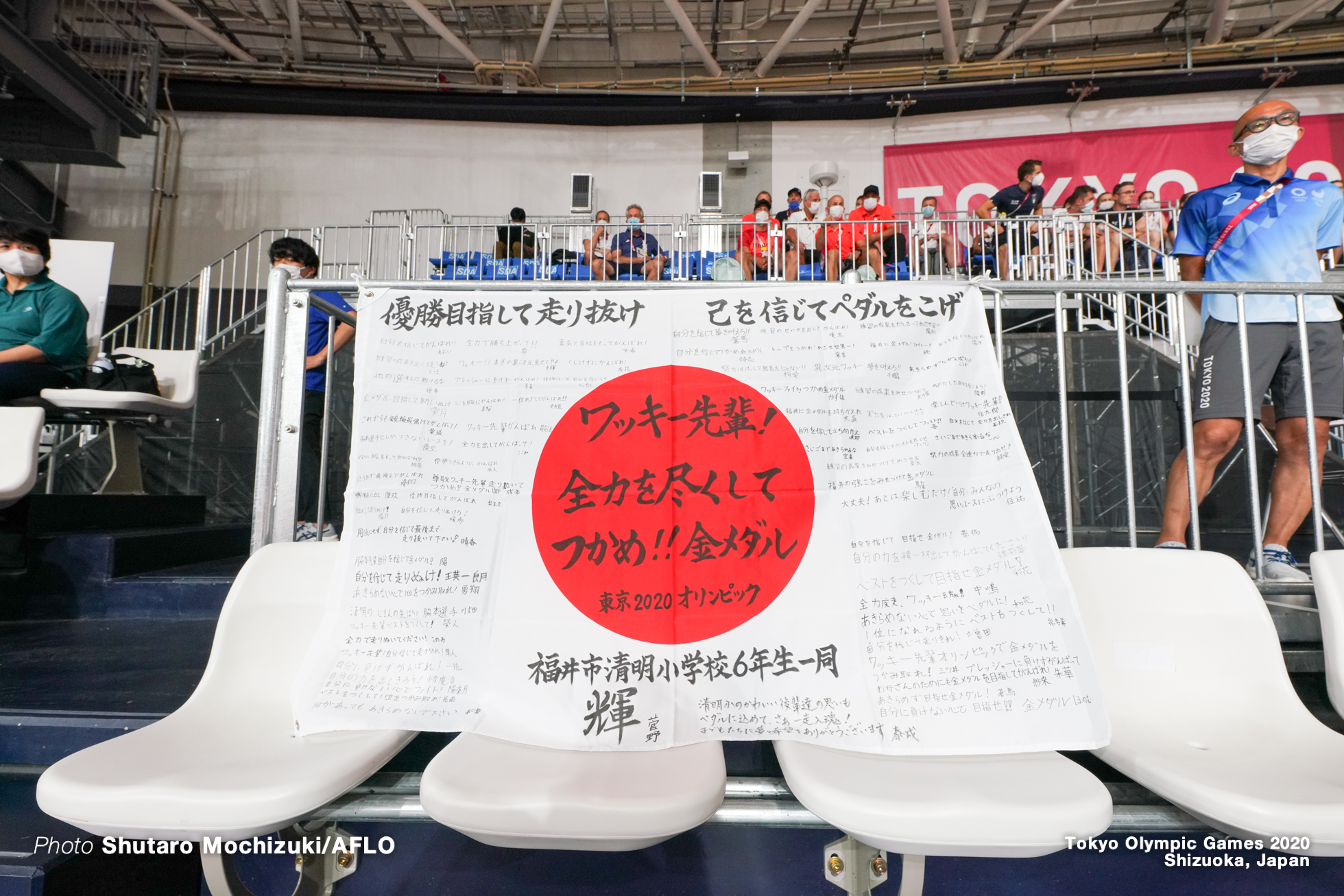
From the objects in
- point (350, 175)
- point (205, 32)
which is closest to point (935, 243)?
point (350, 175)

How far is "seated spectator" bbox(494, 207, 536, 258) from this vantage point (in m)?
7.75

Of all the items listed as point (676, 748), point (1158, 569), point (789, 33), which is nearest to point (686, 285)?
point (676, 748)

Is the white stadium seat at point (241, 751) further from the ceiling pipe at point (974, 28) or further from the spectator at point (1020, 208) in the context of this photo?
the ceiling pipe at point (974, 28)

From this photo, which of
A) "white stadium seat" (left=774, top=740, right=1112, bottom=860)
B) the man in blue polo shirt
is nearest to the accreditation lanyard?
the man in blue polo shirt

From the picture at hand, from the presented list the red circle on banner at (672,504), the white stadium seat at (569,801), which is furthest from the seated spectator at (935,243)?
the white stadium seat at (569,801)

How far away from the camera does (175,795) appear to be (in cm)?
100

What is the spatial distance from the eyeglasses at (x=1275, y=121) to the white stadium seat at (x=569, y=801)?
2901mm

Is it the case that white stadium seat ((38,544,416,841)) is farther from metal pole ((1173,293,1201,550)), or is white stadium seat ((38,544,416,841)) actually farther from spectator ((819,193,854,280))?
spectator ((819,193,854,280))

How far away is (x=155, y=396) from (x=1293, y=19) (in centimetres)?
1170

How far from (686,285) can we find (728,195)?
849 cm

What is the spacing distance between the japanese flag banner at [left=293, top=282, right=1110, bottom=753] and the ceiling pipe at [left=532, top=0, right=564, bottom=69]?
7.79 metres

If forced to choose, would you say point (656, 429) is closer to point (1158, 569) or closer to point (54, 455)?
point (1158, 569)

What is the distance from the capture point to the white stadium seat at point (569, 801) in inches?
37.4

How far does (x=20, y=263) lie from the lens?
2924 millimetres
